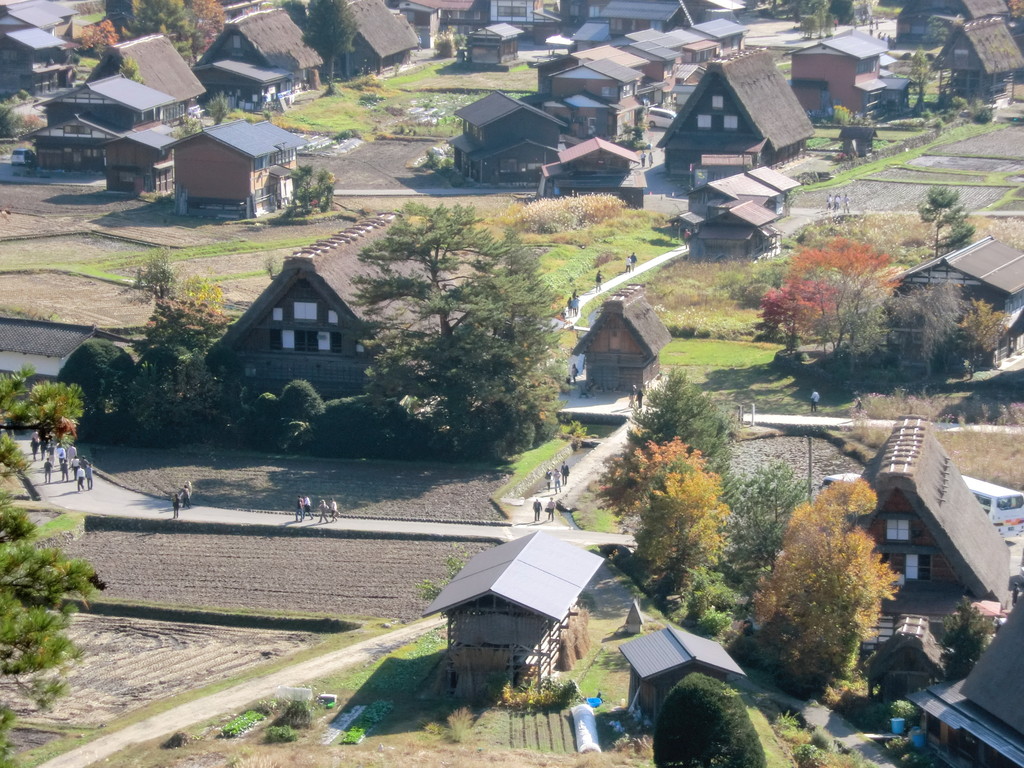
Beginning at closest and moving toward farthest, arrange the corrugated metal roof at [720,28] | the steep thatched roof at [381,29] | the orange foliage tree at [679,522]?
the orange foliage tree at [679,522] → the steep thatched roof at [381,29] → the corrugated metal roof at [720,28]

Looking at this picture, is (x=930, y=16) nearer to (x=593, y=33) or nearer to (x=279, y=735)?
(x=593, y=33)

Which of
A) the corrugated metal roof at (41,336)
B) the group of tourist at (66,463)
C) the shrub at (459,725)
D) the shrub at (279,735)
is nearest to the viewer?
the shrub at (459,725)

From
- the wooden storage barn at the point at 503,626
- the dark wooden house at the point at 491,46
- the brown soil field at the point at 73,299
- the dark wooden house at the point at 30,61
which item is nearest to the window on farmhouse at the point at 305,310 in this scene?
the brown soil field at the point at 73,299

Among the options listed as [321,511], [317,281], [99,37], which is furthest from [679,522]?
[99,37]

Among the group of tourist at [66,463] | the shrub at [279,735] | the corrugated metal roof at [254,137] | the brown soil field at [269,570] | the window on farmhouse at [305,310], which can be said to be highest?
the corrugated metal roof at [254,137]

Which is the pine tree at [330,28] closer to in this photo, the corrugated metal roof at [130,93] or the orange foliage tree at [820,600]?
the corrugated metal roof at [130,93]

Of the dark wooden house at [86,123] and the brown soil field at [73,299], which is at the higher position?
the dark wooden house at [86,123]
